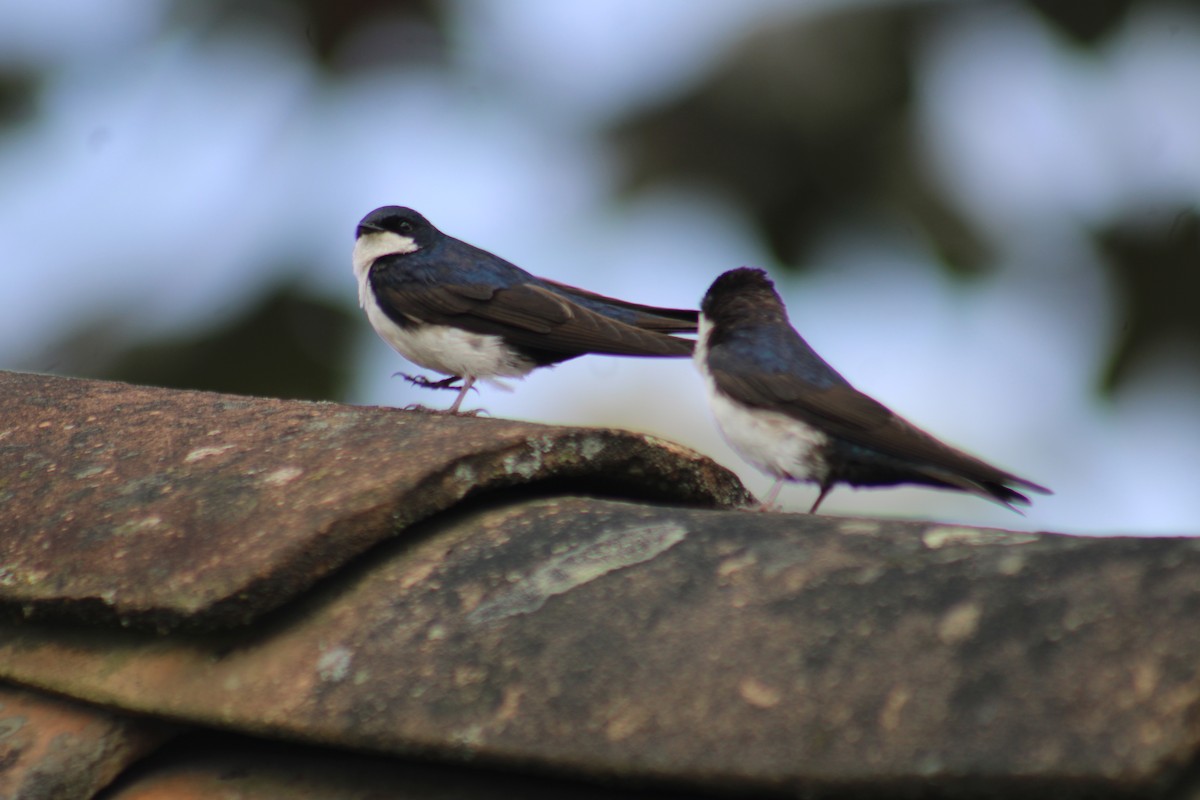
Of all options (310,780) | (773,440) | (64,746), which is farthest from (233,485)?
(773,440)

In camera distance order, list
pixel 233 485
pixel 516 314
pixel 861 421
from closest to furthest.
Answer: pixel 233 485 < pixel 861 421 < pixel 516 314

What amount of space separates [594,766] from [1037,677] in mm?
559

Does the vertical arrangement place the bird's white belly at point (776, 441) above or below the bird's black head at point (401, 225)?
above

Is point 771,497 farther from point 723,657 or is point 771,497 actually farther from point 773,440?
point 723,657

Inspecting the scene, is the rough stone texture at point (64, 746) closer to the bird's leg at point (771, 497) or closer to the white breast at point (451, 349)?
the bird's leg at point (771, 497)

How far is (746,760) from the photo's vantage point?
1959mm

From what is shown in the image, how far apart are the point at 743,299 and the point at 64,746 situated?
2.16 metres

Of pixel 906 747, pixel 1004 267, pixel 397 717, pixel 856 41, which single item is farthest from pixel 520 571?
pixel 1004 267

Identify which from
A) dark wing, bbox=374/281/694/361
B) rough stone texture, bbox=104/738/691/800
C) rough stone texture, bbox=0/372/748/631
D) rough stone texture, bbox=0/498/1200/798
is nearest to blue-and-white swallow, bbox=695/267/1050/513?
rough stone texture, bbox=0/372/748/631

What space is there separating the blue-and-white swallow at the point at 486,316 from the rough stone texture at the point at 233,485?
143cm

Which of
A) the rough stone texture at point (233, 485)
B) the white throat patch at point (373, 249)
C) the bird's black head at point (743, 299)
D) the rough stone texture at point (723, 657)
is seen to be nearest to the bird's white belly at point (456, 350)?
the white throat patch at point (373, 249)

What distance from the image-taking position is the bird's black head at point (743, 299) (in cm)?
401

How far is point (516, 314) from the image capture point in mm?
4789

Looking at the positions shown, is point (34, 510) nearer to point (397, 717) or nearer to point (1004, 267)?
point (397, 717)
